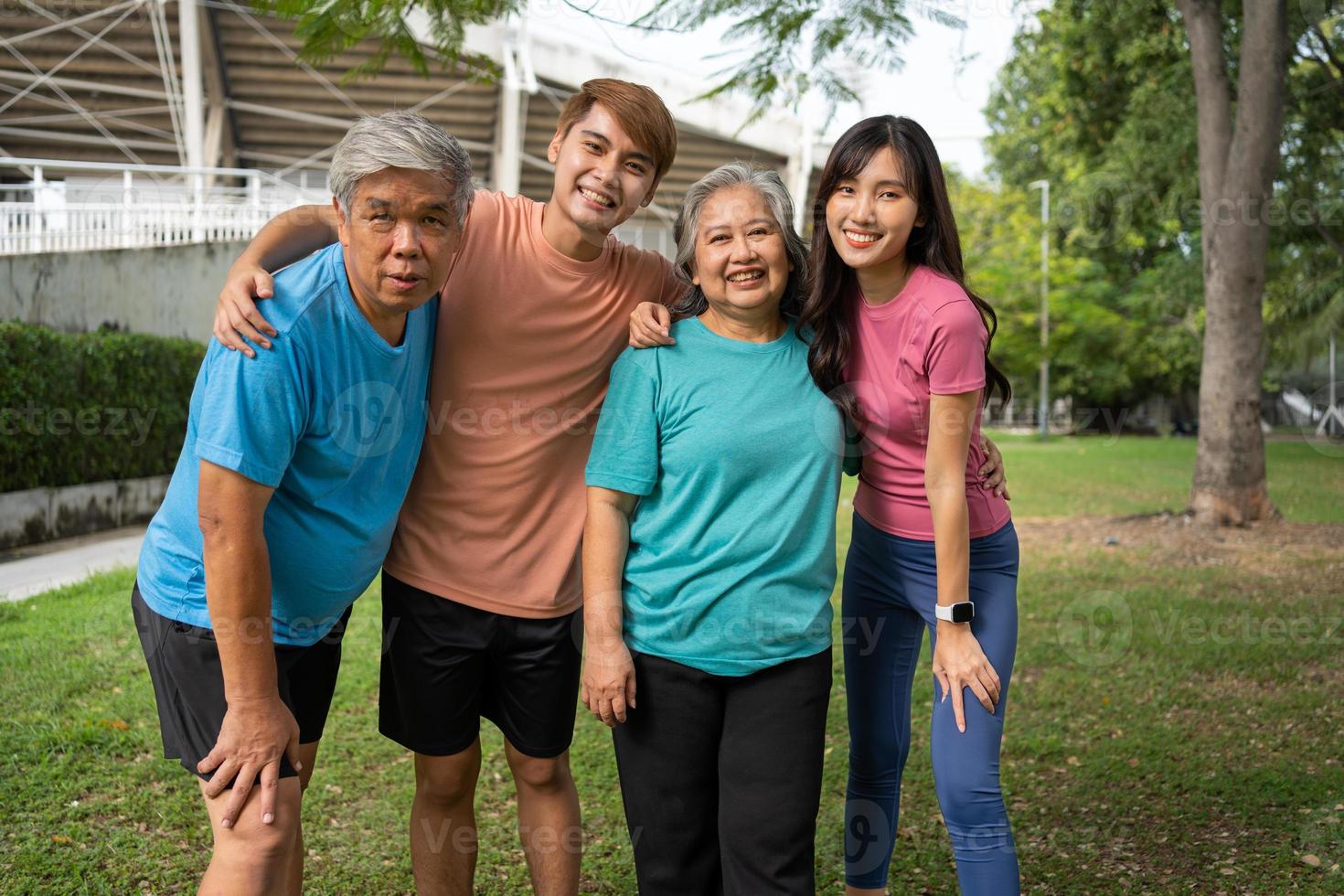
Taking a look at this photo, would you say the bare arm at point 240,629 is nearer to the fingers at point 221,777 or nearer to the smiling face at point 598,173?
the fingers at point 221,777

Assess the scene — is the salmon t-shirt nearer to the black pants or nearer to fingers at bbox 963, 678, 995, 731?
the black pants

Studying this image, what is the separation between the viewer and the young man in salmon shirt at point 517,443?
114 inches

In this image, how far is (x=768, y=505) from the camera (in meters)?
2.57

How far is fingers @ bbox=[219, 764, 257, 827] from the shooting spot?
7.27 feet

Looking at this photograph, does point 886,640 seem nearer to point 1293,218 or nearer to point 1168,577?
point 1168,577

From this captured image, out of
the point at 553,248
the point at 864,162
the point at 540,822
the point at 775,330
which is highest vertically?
the point at 864,162

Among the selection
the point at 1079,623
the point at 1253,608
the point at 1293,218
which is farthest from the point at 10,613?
the point at 1293,218

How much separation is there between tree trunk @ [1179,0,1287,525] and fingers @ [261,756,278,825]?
974 centimetres

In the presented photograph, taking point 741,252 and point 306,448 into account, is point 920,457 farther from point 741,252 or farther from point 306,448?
point 306,448

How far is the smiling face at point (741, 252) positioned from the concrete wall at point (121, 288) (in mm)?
11457

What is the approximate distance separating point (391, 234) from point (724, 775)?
1.47 meters

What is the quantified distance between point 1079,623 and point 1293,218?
36.8ft
